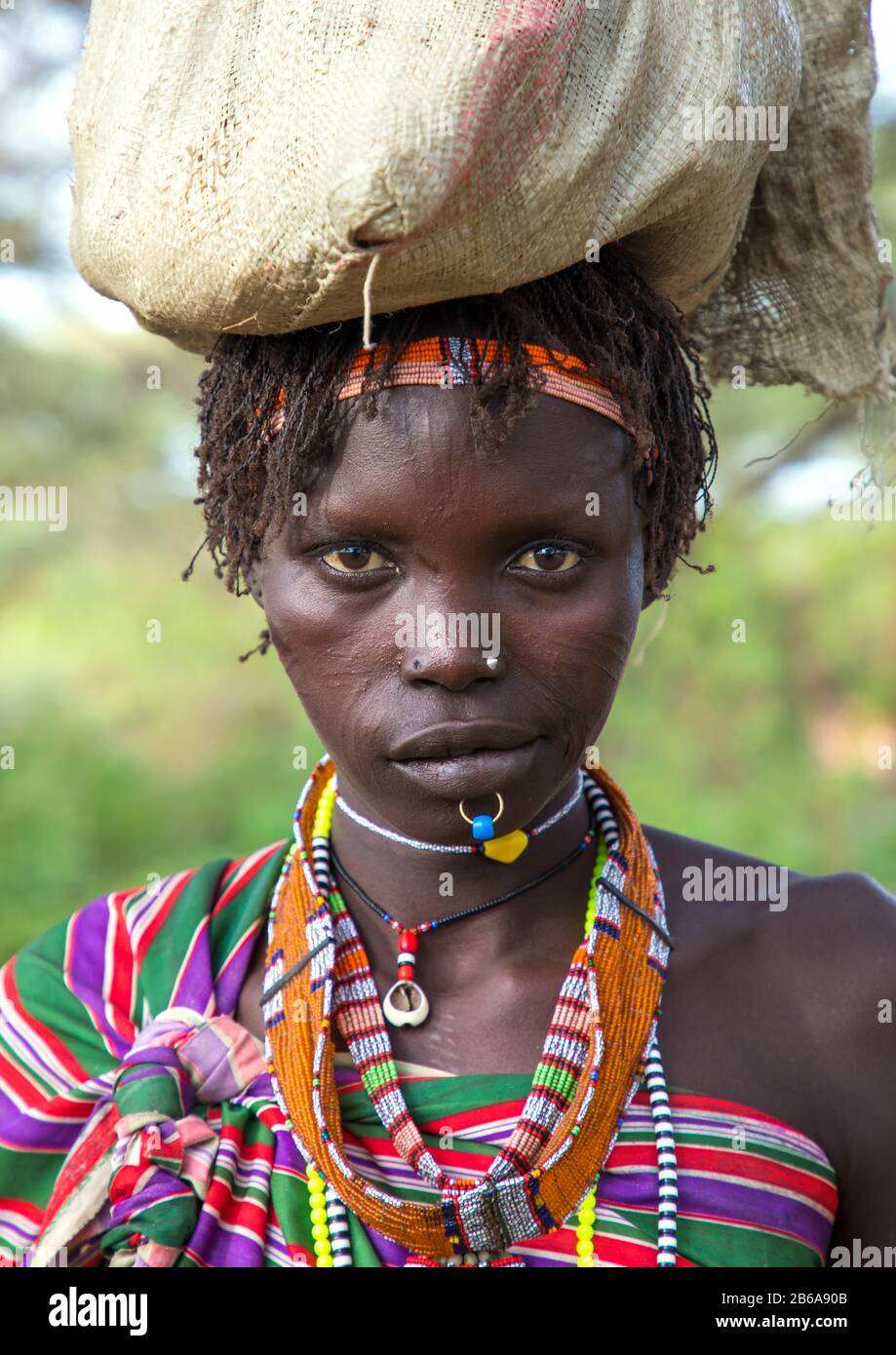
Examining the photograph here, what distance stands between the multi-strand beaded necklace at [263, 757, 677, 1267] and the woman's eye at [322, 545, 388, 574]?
1.55 feet

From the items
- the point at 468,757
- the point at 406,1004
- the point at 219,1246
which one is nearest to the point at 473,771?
the point at 468,757

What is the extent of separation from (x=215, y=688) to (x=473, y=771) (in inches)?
202

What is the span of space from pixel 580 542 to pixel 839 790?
16.0 ft

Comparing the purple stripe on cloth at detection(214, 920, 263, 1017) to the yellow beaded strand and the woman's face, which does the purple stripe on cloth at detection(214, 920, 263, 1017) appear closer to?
the woman's face

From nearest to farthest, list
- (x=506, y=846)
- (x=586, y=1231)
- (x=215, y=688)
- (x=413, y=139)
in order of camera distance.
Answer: (x=413, y=139) < (x=586, y=1231) < (x=506, y=846) < (x=215, y=688)

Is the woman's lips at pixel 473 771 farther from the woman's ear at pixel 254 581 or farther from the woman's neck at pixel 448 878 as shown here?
the woman's ear at pixel 254 581

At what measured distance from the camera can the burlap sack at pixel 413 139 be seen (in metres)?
1.31

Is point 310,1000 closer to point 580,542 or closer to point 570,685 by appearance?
point 570,685

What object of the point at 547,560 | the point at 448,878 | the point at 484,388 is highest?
the point at 484,388

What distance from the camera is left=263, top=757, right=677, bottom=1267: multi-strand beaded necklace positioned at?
158 centimetres

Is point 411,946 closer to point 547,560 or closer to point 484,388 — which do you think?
point 547,560

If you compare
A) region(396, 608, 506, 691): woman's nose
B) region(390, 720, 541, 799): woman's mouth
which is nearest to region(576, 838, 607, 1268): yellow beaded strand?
region(390, 720, 541, 799): woman's mouth

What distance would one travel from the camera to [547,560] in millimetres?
1573

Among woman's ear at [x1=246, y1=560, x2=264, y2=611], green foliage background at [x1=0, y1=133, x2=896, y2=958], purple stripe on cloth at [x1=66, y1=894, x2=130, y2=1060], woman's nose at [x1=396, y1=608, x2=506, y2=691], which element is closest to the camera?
woman's nose at [x1=396, y1=608, x2=506, y2=691]
